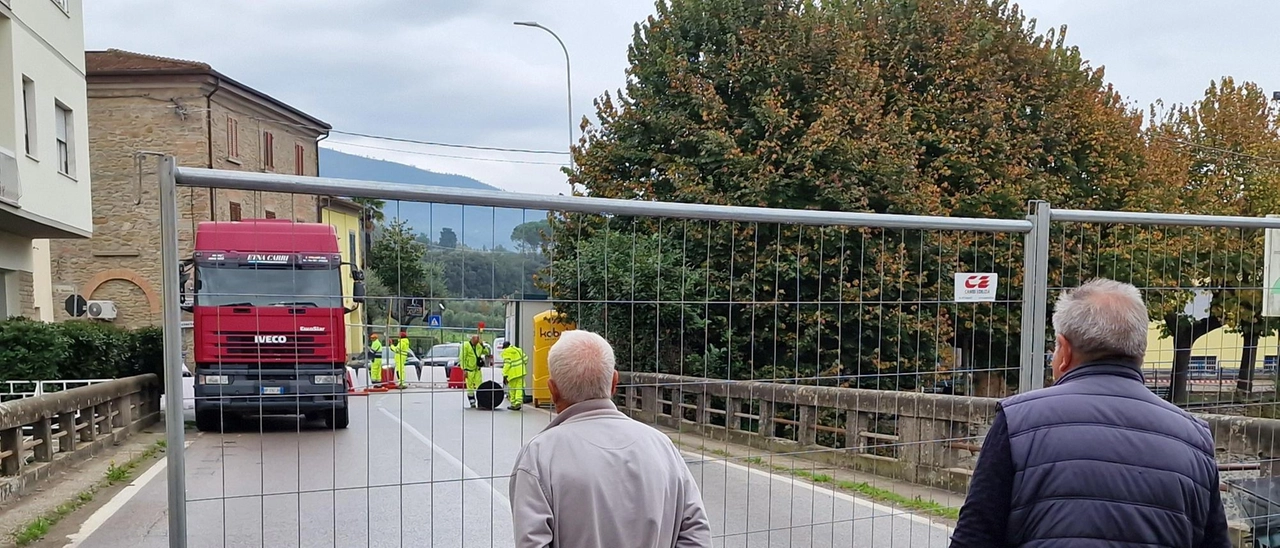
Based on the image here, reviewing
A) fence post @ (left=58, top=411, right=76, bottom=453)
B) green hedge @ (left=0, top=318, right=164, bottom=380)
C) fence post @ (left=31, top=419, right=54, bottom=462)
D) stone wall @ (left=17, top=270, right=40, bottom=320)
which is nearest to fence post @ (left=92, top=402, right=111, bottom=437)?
fence post @ (left=58, top=411, right=76, bottom=453)

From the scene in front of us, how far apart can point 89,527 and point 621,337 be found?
7.20 metres

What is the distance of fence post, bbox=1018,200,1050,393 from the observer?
4.45 m

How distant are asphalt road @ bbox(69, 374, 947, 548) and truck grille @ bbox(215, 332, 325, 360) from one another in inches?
9.0

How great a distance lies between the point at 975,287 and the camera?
4.35 meters

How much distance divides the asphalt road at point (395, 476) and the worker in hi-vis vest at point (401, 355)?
83 mm

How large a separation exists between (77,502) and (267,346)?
8.03 metres

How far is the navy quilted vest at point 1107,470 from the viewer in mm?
2412

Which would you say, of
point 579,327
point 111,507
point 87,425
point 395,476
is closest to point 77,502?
point 111,507

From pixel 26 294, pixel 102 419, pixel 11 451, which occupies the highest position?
pixel 26 294

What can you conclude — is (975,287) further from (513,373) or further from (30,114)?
(30,114)

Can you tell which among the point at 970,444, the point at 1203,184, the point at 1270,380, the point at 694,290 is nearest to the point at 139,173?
the point at 694,290

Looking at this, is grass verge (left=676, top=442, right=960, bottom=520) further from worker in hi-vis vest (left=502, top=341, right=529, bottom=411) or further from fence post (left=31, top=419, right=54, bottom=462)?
fence post (left=31, top=419, right=54, bottom=462)

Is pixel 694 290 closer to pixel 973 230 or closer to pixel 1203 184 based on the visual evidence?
pixel 973 230

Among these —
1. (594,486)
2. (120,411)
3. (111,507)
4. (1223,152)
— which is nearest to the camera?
(594,486)
